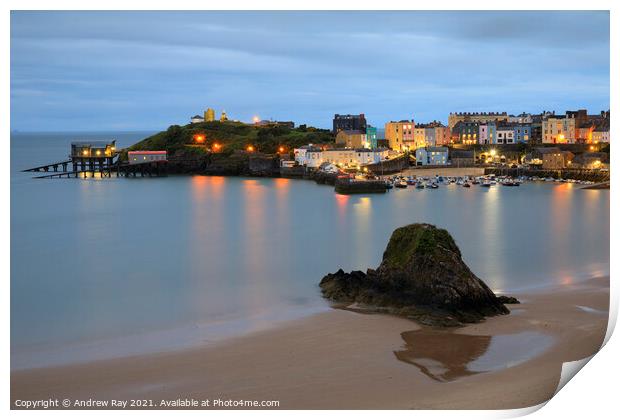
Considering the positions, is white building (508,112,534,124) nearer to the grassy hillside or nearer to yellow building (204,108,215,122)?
the grassy hillside

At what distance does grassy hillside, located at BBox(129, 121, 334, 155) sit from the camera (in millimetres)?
31953

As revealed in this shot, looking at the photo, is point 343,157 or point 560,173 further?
point 343,157

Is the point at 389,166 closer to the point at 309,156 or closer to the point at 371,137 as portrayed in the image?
the point at 309,156

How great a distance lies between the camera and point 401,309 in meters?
5.61

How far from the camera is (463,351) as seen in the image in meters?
4.77

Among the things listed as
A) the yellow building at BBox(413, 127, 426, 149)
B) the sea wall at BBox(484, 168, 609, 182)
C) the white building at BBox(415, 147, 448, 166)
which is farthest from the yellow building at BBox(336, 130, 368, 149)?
the sea wall at BBox(484, 168, 609, 182)

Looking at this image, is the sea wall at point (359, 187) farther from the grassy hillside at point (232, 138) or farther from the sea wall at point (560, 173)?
the grassy hillside at point (232, 138)

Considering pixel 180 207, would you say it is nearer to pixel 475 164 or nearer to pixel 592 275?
pixel 592 275

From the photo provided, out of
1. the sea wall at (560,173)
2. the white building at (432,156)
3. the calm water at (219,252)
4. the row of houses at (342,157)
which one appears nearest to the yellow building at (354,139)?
the row of houses at (342,157)

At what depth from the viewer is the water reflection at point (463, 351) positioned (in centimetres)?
447

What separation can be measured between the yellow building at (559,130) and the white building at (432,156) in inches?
240

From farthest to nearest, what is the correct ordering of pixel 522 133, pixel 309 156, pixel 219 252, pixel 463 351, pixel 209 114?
pixel 209 114, pixel 522 133, pixel 309 156, pixel 219 252, pixel 463 351

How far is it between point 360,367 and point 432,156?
24.8 meters

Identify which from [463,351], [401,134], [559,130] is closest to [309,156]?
[401,134]
